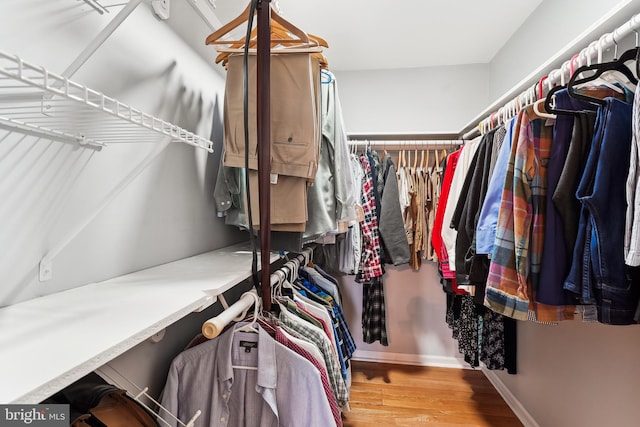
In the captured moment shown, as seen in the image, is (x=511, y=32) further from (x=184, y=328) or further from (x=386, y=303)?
(x=184, y=328)

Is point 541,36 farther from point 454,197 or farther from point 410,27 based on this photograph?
point 454,197

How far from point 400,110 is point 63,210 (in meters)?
2.40

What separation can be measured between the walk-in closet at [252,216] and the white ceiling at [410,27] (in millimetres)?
25

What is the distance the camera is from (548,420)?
1648 mm

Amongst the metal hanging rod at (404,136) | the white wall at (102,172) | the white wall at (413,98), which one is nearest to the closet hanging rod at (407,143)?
the metal hanging rod at (404,136)

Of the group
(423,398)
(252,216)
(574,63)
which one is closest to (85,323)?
(252,216)

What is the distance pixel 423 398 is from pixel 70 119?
7.50 feet

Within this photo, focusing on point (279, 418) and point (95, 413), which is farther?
point (279, 418)

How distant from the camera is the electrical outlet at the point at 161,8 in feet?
2.95

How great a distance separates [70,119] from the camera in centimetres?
63

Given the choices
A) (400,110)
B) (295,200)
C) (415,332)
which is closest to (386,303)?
(415,332)

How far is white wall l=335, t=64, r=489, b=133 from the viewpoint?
2.51 meters

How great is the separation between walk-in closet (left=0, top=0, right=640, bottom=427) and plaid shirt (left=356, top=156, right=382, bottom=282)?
302 millimetres

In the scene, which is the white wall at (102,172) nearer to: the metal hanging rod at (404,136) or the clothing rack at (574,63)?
the clothing rack at (574,63)
